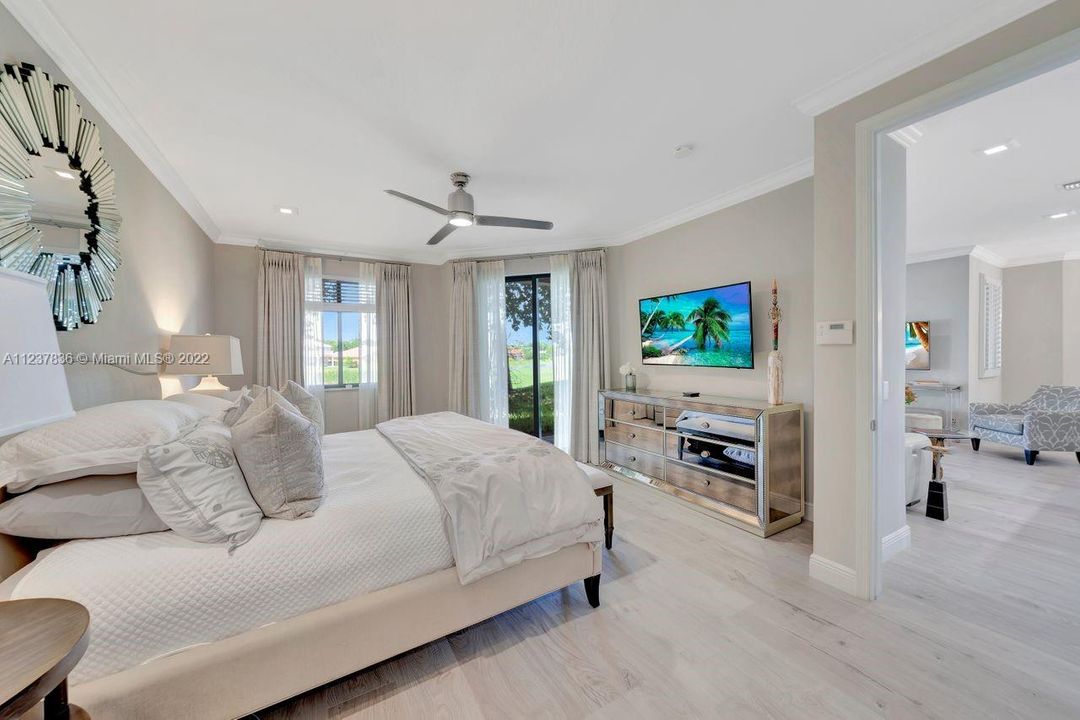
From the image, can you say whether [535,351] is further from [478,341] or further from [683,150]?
[683,150]

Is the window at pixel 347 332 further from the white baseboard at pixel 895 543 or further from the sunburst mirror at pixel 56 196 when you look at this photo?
the white baseboard at pixel 895 543

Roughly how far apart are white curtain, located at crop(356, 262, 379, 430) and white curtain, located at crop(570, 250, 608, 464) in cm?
234

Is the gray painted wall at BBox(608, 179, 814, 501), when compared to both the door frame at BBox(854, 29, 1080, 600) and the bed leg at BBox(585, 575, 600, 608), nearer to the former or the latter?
the door frame at BBox(854, 29, 1080, 600)

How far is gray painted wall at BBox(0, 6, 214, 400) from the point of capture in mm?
1693

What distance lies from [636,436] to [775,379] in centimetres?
137

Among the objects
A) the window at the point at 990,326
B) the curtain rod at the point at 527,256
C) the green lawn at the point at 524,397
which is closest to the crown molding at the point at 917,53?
the curtain rod at the point at 527,256

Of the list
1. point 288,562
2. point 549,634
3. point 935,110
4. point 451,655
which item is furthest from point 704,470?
point 288,562

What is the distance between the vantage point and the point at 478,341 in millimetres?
5020

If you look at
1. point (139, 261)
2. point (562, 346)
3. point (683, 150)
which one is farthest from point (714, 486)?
point (139, 261)

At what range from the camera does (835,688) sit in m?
1.54

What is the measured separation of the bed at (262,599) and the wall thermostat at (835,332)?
1.96 meters

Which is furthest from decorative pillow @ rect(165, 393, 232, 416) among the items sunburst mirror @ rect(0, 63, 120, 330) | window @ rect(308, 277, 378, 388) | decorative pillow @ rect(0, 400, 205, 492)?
window @ rect(308, 277, 378, 388)

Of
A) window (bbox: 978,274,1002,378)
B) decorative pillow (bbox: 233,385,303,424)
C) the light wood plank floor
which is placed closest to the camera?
the light wood plank floor

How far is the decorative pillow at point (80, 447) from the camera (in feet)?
3.88
